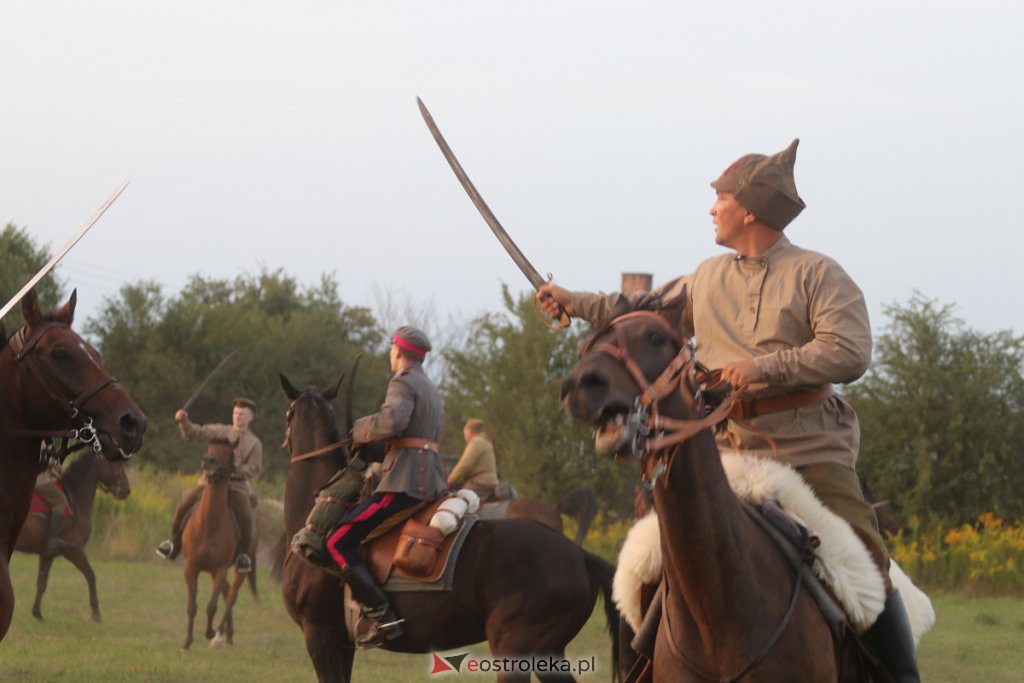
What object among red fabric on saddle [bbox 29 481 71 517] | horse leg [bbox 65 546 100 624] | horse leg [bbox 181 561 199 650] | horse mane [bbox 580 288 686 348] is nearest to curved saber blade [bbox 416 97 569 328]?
horse mane [bbox 580 288 686 348]

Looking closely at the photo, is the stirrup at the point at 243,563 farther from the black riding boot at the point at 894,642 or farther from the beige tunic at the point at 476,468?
the black riding boot at the point at 894,642

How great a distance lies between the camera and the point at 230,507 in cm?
1449

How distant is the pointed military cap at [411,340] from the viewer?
8.41 metres

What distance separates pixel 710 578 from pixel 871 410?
16541 millimetres

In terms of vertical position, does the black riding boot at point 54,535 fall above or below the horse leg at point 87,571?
above

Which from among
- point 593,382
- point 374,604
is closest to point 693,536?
point 593,382

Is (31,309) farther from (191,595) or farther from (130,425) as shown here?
(191,595)

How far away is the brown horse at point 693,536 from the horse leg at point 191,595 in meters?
9.56

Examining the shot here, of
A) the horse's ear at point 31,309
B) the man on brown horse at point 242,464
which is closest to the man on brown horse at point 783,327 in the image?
the horse's ear at point 31,309

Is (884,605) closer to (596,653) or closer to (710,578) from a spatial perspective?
(710,578)

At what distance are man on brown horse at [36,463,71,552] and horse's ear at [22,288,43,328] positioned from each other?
30.7 ft

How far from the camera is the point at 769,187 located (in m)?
4.75

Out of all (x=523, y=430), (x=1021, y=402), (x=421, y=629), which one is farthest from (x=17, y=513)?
(x=1021, y=402)

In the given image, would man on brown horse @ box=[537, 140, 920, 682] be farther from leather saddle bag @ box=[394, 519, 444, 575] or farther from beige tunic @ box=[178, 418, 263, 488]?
beige tunic @ box=[178, 418, 263, 488]
